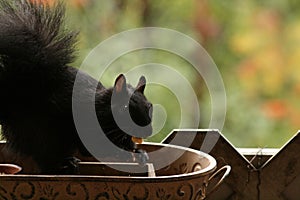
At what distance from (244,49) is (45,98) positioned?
3.54 ft

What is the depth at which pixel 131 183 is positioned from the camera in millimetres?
979

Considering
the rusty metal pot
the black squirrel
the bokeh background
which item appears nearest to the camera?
the rusty metal pot

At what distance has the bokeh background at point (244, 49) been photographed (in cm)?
204

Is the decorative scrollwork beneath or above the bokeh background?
beneath

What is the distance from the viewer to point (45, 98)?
1.10m

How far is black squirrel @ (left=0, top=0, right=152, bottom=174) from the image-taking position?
3.59 ft

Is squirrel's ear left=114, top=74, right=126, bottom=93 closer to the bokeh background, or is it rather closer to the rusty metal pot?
the rusty metal pot

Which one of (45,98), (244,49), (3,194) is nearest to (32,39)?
(45,98)

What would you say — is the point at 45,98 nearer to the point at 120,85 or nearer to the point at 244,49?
the point at 120,85

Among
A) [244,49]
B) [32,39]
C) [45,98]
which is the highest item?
[244,49]

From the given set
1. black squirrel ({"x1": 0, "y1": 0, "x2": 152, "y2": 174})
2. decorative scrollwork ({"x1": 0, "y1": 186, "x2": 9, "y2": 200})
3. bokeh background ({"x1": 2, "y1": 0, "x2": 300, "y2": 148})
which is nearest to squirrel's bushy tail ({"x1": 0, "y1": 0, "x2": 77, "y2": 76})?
black squirrel ({"x1": 0, "y1": 0, "x2": 152, "y2": 174})

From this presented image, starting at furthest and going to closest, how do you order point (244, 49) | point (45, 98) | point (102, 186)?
point (244, 49) < point (45, 98) < point (102, 186)

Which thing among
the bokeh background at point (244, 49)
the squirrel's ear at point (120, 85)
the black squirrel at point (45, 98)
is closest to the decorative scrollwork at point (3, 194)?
the black squirrel at point (45, 98)

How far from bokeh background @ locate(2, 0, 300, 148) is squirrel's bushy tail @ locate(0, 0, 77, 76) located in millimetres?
837
